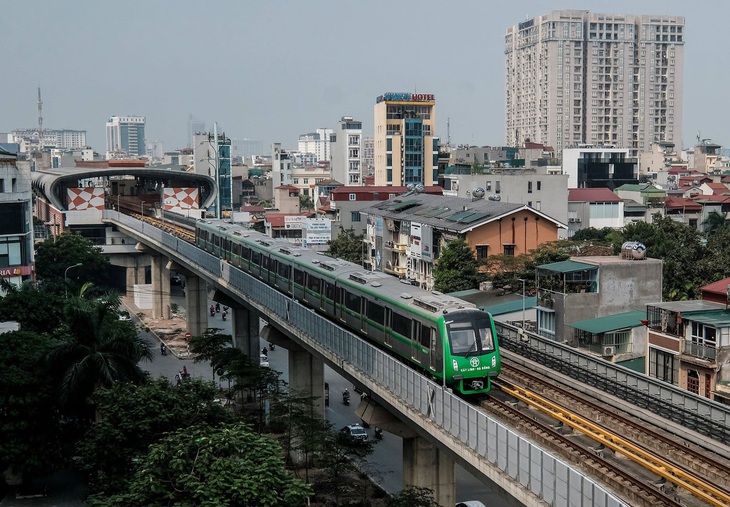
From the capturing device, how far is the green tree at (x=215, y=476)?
71.2ft

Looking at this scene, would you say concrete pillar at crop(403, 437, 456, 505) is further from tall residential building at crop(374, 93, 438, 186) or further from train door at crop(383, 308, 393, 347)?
tall residential building at crop(374, 93, 438, 186)

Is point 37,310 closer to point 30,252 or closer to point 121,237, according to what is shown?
point 30,252

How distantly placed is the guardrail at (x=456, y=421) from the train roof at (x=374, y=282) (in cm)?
174

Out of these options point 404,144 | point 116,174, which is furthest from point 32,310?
point 404,144

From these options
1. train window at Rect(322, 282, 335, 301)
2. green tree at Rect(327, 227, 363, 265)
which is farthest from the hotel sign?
train window at Rect(322, 282, 335, 301)

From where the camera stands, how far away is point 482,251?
199ft

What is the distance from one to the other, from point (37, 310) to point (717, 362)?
31255mm

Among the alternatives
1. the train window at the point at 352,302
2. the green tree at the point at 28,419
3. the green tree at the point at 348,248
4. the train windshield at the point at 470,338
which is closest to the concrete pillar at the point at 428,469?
the train windshield at the point at 470,338

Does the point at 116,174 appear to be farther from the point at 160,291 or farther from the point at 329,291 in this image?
the point at 329,291

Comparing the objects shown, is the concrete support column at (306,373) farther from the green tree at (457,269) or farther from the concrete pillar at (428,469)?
the green tree at (457,269)

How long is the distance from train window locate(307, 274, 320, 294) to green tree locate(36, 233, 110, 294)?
139 feet

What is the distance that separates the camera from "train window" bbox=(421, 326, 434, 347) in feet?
85.6

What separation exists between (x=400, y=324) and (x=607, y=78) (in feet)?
Answer: 551

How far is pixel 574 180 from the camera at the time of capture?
115375mm
